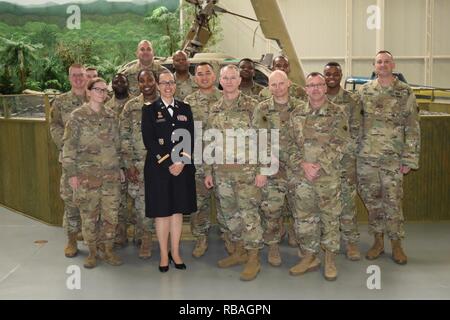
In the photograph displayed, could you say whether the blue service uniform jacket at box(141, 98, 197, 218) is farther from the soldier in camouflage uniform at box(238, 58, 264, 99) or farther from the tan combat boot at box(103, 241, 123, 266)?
the soldier in camouflage uniform at box(238, 58, 264, 99)

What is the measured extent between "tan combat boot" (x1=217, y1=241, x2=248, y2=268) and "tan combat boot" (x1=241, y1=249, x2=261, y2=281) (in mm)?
229

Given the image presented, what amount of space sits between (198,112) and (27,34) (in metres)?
16.7

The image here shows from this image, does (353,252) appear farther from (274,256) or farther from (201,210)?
(201,210)

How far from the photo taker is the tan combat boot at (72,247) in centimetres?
511

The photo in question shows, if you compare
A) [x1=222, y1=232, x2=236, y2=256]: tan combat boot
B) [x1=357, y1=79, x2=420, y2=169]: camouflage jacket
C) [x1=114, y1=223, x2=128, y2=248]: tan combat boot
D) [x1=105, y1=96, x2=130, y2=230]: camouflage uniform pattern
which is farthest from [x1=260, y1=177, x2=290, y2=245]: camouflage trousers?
[x1=114, y1=223, x2=128, y2=248]: tan combat boot

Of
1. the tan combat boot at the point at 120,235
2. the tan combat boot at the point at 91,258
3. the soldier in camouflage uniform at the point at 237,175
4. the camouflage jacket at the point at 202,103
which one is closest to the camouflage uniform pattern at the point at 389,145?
the soldier in camouflage uniform at the point at 237,175

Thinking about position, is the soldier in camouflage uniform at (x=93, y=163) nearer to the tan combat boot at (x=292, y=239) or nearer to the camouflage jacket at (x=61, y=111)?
the camouflage jacket at (x=61, y=111)

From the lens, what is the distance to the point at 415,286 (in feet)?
13.7

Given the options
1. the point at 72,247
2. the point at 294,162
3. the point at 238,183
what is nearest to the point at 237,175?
the point at 238,183

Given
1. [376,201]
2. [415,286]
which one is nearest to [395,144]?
[376,201]

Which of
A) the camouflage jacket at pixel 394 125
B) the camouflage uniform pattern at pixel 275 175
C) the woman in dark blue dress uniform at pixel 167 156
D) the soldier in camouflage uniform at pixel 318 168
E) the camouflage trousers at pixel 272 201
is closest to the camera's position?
the soldier in camouflage uniform at pixel 318 168

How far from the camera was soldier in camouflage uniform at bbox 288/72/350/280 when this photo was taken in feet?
14.0

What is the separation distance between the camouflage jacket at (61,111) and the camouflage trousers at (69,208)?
16.5 inches

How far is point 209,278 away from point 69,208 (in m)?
1.52
